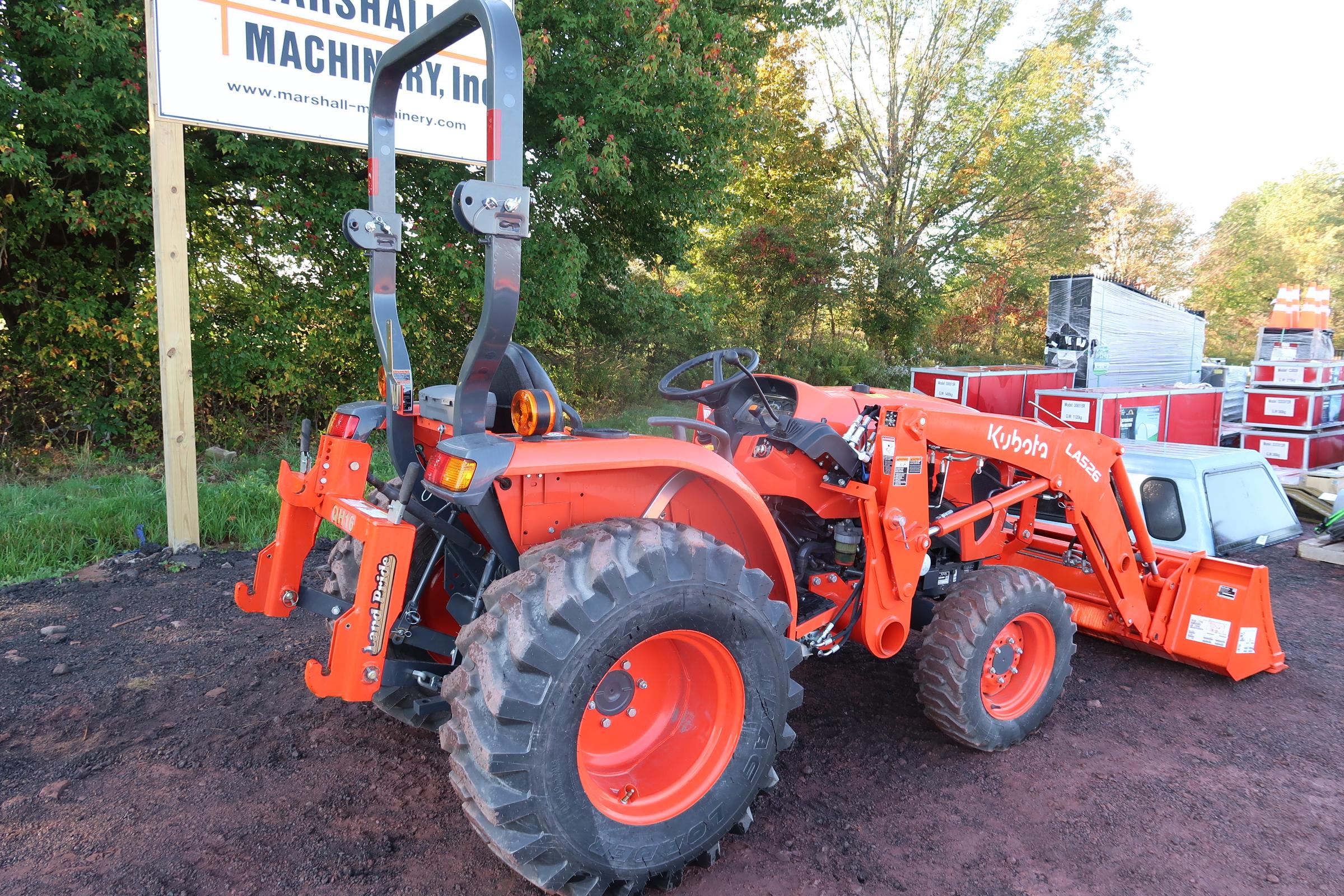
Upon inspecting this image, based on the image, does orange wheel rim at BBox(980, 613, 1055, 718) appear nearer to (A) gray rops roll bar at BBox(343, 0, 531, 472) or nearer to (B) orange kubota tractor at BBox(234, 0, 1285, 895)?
(B) orange kubota tractor at BBox(234, 0, 1285, 895)

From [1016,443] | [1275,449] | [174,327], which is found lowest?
[1275,449]

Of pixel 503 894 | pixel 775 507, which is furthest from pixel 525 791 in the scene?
pixel 775 507

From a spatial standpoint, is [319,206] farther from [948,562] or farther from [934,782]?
[934,782]

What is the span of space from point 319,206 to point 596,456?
6.01 meters

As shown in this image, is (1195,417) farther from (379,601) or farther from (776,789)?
(379,601)

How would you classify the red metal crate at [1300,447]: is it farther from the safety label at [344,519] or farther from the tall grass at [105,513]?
the safety label at [344,519]

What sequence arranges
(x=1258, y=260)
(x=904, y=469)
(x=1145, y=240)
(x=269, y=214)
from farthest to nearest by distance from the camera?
(x=1258, y=260)
(x=1145, y=240)
(x=269, y=214)
(x=904, y=469)

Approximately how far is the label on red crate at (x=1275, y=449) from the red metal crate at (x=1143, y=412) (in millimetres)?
724

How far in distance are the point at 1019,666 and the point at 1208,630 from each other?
1162 mm

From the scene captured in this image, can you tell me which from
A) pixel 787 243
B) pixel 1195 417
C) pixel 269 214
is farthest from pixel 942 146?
pixel 269 214

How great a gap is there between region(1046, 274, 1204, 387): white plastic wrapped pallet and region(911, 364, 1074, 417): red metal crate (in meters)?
0.64

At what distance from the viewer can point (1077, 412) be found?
28.1ft

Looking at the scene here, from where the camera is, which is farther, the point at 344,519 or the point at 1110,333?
the point at 1110,333

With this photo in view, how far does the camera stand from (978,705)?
3107 mm
